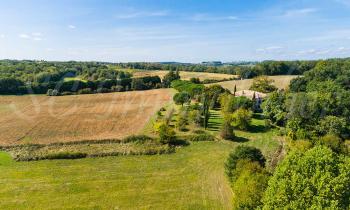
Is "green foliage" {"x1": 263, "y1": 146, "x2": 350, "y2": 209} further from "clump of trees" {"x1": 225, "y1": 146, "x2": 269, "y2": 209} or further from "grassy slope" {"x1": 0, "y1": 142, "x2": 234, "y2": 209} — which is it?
"grassy slope" {"x1": 0, "y1": 142, "x2": 234, "y2": 209}

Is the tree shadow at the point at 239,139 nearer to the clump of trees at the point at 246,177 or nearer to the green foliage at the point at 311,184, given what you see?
the clump of trees at the point at 246,177

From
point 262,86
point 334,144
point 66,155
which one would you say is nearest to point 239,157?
point 334,144

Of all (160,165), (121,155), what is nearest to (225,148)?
(160,165)

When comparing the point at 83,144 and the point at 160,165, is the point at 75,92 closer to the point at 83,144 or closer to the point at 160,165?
the point at 83,144

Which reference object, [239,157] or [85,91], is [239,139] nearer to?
[239,157]

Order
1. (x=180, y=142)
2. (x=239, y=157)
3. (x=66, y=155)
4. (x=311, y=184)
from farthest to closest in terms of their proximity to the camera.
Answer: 1. (x=180, y=142)
2. (x=66, y=155)
3. (x=239, y=157)
4. (x=311, y=184)

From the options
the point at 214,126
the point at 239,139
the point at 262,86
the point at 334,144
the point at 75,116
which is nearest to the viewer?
the point at 334,144

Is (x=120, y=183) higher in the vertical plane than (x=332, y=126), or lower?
lower
